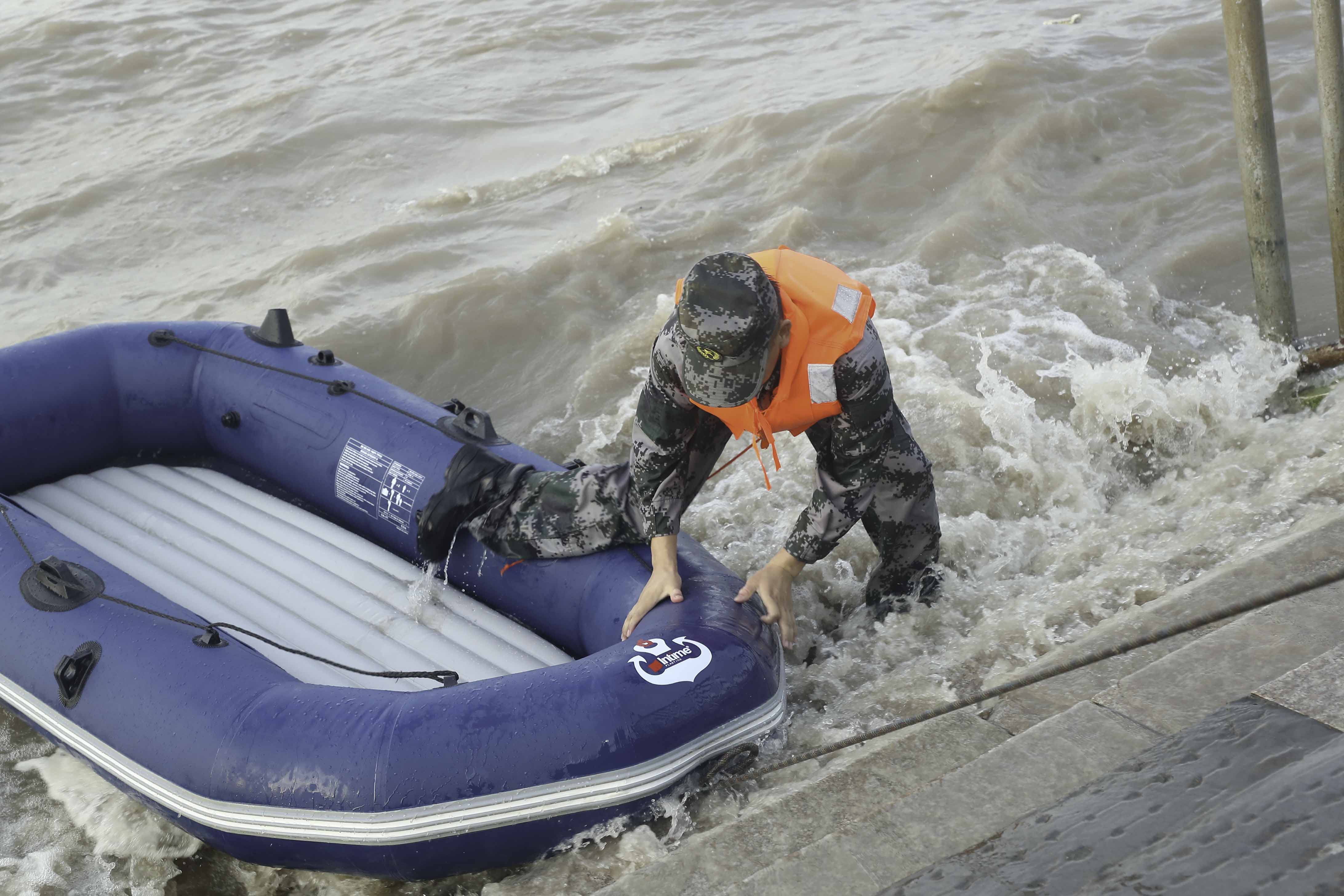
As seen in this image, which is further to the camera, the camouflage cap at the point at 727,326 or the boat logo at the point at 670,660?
the boat logo at the point at 670,660

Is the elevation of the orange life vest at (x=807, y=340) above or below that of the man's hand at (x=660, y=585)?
above

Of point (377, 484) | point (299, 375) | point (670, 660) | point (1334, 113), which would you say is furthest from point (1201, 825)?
point (1334, 113)

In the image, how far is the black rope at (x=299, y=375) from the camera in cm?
335

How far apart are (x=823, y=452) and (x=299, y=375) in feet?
5.99

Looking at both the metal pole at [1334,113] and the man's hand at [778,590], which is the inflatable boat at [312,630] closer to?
the man's hand at [778,590]

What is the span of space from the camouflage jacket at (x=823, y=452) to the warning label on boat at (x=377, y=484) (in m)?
0.77

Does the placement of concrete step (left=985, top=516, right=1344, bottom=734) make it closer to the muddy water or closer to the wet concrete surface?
the muddy water

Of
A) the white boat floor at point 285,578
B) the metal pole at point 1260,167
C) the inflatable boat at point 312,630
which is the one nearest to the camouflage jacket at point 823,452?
the inflatable boat at point 312,630

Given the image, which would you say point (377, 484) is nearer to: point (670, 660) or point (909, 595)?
point (670, 660)

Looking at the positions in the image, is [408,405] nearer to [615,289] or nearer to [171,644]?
[171,644]

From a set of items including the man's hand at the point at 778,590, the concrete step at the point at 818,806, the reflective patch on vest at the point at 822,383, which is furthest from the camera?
the man's hand at the point at 778,590

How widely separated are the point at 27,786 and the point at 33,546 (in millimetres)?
649

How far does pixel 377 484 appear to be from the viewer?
326cm

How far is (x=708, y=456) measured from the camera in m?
2.75
